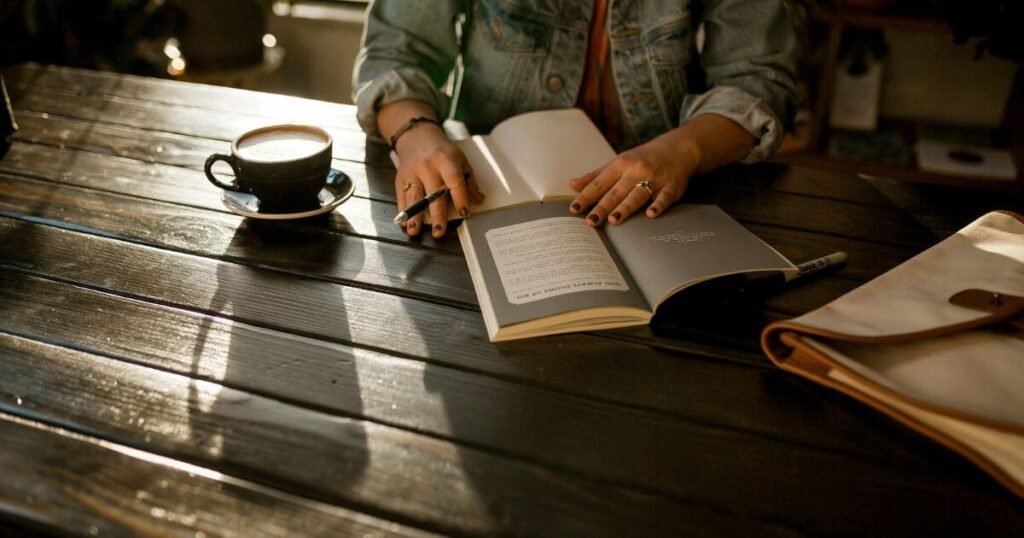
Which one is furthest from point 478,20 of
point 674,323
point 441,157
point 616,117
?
point 674,323

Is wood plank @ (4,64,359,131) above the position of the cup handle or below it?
below

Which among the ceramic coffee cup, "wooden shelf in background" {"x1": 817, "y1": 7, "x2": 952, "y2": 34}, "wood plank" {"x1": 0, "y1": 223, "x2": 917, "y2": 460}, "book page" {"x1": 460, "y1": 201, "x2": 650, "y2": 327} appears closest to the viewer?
"wood plank" {"x1": 0, "y1": 223, "x2": 917, "y2": 460}

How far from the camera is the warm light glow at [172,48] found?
245 centimetres

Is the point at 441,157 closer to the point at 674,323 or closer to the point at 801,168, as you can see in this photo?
the point at 674,323

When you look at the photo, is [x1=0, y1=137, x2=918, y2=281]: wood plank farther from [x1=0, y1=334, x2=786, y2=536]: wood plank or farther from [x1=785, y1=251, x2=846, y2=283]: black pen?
[x1=0, y1=334, x2=786, y2=536]: wood plank

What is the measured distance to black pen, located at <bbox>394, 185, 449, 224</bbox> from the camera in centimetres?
94

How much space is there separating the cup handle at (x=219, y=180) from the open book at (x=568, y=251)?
296 mm

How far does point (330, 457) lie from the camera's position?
2.04 feet

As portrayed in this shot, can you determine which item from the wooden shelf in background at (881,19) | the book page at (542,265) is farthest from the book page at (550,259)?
the wooden shelf in background at (881,19)

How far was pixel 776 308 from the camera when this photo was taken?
2.73 ft

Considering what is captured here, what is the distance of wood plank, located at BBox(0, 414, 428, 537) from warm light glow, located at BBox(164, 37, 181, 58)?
83.5 inches

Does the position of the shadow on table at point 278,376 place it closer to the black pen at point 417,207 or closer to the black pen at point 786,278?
the black pen at point 417,207

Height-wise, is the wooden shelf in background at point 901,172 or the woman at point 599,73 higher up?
the woman at point 599,73

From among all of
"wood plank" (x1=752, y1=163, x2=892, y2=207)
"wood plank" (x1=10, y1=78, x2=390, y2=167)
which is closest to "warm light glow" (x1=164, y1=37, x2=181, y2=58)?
"wood plank" (x1=10, y1=78, x2=390, y2=167)
